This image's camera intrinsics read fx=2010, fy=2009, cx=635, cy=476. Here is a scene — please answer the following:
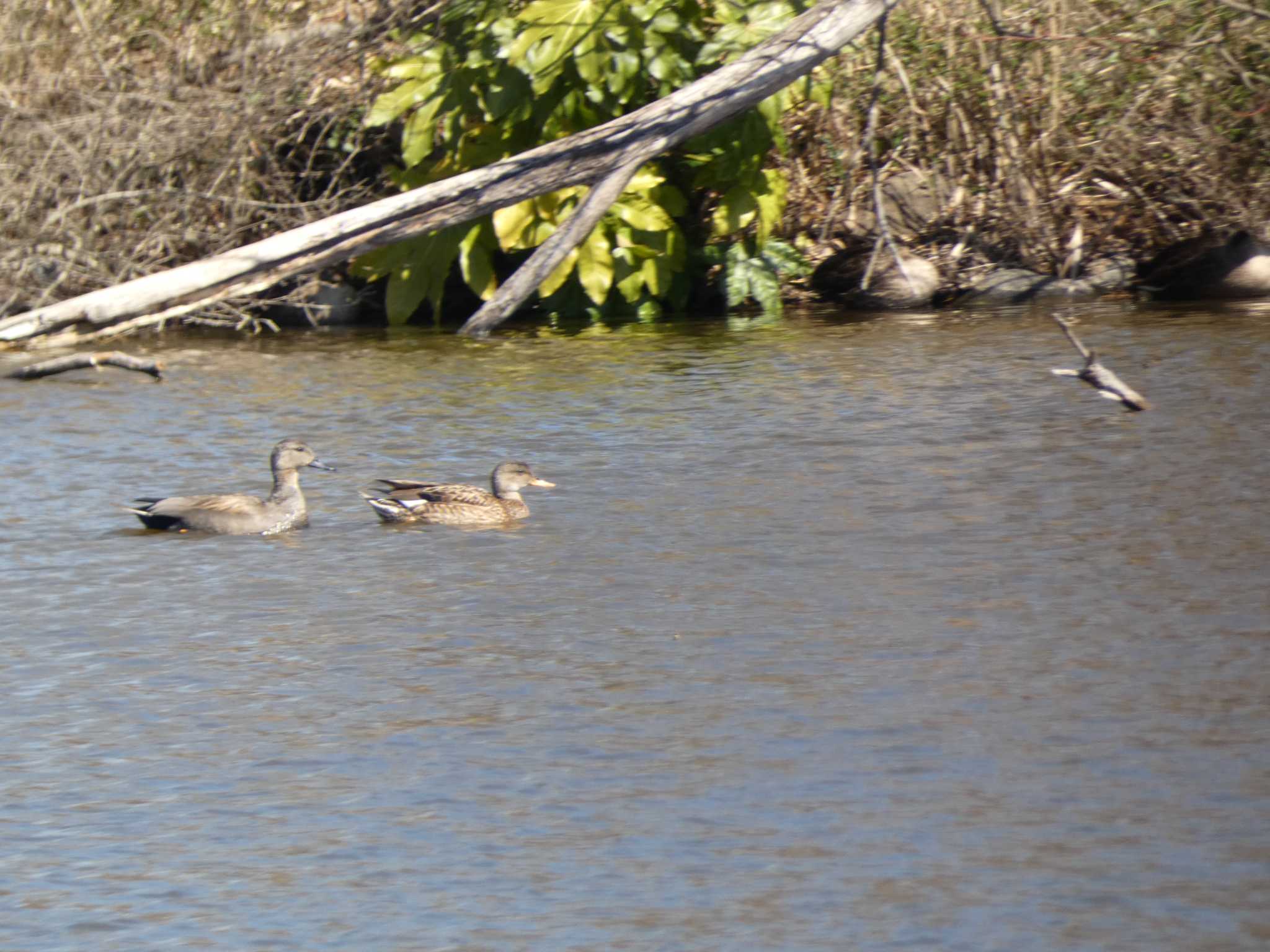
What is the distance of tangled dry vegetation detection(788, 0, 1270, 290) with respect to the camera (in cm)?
1603

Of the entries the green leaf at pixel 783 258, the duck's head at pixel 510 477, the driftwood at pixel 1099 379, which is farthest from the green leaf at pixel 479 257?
the duck's head at pixel 510 477

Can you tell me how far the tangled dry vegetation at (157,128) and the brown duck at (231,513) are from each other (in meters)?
7.30

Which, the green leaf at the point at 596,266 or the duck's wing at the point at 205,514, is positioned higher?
the green leaf at the point at 596,266

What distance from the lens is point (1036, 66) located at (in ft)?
53.3

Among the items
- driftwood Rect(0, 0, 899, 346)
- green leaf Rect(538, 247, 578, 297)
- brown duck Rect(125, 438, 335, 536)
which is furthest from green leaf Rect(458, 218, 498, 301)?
brown duck Rect(125, 438, 335, 536)

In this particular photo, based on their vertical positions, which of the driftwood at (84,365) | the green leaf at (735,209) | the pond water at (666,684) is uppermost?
the green leaf at (735,209)

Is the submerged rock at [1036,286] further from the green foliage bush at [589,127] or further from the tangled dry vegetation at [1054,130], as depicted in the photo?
the green foliage bush at [589,127]

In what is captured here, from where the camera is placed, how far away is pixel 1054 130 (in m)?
16.3

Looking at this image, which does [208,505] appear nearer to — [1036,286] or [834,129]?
[1036,286]

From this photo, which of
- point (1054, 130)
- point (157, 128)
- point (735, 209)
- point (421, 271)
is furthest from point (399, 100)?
point (1054, 130)

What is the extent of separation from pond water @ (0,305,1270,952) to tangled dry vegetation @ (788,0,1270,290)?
17.5 feet

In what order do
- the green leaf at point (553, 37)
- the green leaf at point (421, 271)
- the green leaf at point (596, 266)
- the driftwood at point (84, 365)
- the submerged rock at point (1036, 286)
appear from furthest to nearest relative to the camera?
the submerged rock at point (1036, 286)
the green leaf at point (421, 271)
the green leaf at point (596, 266)
the green leaf at point (553, 37)
the driftwood at point (84, 365)

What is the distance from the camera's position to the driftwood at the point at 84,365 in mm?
12203

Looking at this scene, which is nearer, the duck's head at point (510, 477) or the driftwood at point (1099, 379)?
the duck's head at point (510, 477)
